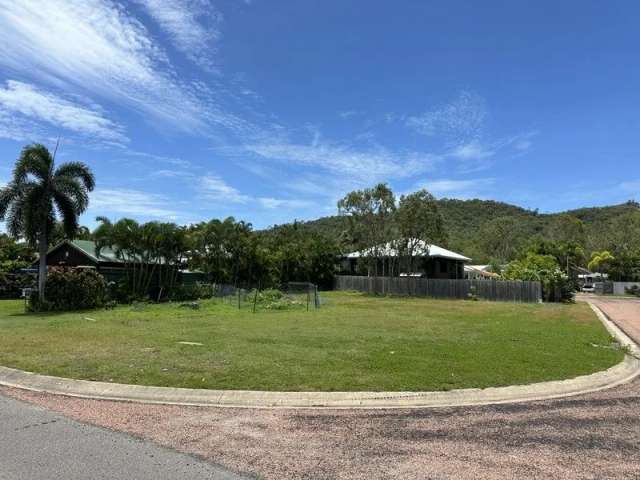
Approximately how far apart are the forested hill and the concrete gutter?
9367 cm

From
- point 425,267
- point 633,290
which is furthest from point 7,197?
point 633,290

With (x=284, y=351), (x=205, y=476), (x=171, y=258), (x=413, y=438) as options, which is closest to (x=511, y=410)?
(x=413, y=438)

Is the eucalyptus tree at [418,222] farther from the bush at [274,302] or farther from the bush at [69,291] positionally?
the bush at [69,291]

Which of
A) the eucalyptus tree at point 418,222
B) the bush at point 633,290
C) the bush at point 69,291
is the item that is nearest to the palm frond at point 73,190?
the bush at point 69,291

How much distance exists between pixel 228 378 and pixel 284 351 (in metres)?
3.02

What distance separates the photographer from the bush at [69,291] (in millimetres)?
27359

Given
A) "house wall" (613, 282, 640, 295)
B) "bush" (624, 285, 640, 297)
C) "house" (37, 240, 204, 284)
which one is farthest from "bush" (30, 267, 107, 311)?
"house wall" (613, 282, 640, 295)

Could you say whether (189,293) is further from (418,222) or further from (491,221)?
(491,221)

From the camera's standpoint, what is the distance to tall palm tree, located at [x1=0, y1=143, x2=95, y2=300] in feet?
92.5

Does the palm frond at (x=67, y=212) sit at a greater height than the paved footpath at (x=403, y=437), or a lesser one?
greater

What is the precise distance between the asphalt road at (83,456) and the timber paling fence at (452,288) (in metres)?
36.7

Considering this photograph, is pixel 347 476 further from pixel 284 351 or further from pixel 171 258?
pixel 171 258

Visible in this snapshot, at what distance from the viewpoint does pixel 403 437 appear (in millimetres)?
6285

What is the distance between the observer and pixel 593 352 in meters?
12.9
